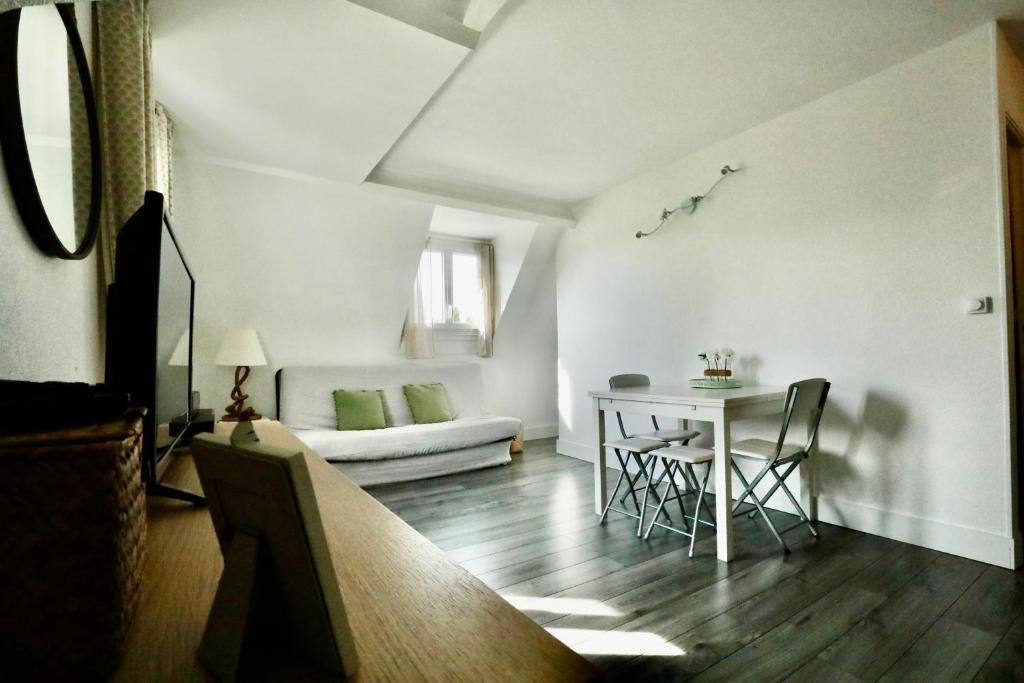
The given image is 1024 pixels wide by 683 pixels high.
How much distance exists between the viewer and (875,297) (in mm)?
2668

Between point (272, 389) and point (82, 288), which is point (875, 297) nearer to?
point (82, 288)

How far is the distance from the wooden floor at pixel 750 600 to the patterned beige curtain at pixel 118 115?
2005 mm

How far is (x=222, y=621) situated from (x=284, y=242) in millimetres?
4052

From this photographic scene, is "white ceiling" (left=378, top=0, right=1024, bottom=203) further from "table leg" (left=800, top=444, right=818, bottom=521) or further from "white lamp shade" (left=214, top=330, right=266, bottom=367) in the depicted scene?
"table leg" (left=800, top=444, right=818, bottom=521)

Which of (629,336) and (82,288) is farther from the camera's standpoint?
(629,336)

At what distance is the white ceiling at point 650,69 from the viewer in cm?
213

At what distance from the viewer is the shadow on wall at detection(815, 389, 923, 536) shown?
2.61m

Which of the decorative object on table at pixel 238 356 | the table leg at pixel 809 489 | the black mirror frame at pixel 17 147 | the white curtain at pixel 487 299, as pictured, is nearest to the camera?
the black mirror frame at pixel 17 147

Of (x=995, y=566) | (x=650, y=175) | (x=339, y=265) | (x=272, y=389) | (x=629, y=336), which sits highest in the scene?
(x=650, y=175)

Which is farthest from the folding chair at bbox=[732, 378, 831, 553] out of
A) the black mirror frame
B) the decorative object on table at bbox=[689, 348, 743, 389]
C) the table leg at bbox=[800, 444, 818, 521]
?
the black mirror frame

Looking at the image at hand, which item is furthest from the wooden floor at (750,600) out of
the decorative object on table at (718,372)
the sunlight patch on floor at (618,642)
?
the decorative object on table at (718,372)

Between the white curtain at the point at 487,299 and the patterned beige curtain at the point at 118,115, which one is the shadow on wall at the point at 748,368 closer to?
the white curtain at the point at 487,299

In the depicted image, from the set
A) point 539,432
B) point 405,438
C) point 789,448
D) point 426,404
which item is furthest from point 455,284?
point 789,448

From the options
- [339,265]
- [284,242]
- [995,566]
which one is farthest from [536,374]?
[995,566]
